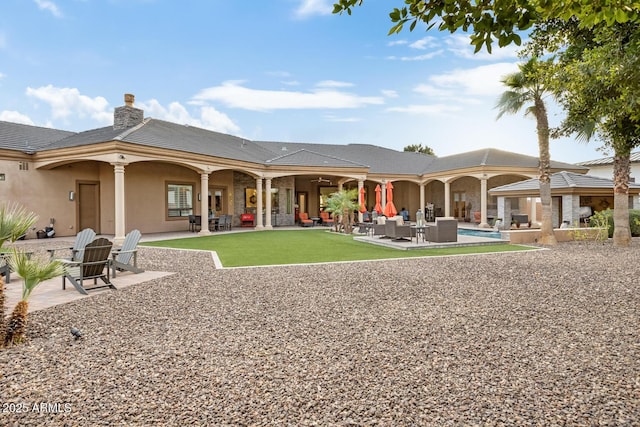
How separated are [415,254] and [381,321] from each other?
6.52 meters

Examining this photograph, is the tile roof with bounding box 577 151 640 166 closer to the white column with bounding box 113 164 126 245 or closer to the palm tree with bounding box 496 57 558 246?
the palm tree with bounding box 496 57 558 246

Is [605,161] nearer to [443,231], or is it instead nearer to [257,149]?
[443,231]

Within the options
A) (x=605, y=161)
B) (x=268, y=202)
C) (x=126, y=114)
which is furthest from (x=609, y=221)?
(x=126, y=114)

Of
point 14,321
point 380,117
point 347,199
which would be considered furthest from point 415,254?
point 380,117

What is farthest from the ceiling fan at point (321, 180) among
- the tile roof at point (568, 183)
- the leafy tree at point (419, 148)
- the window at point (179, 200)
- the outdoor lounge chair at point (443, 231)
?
the leafy tree at point (419, 148)

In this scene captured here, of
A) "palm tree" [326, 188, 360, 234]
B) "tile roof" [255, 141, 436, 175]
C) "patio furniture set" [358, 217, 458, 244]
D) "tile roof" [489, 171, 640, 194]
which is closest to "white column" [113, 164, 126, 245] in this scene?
"palm tree" [326, 188, 360, 234]

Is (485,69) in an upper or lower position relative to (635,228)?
upper

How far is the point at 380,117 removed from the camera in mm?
25969

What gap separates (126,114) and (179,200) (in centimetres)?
469

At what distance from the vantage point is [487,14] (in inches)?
107

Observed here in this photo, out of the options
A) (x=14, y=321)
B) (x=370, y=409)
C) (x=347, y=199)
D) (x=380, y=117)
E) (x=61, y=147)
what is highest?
(x=380, y=117)

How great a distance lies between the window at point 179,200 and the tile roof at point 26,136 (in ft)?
18.4

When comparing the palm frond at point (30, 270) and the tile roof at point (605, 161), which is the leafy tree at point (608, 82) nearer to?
the palm frond at point (30, 270)

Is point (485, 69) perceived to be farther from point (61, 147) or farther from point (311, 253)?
point (61, 147)
